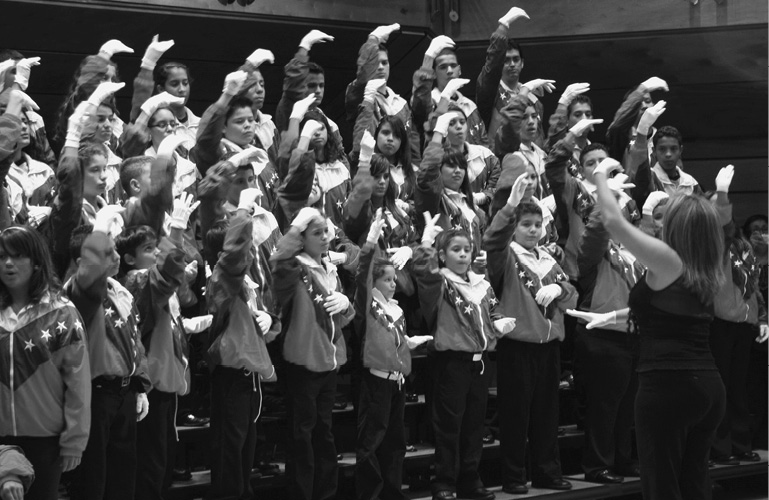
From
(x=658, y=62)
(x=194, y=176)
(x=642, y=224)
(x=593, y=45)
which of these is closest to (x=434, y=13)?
(x=593, y=45)

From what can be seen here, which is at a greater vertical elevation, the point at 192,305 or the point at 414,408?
the point at 192,305

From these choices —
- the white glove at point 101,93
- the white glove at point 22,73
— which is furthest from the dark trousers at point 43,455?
the white glove at point 22,73

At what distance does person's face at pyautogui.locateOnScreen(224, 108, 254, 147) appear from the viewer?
20.1 feet

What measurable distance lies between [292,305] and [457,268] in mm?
1020

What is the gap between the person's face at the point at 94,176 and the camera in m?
5.27

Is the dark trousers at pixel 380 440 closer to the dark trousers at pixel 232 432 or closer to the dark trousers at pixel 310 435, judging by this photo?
the dark trousers at pixel 310 435

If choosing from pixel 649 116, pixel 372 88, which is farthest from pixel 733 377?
pixel 372 88

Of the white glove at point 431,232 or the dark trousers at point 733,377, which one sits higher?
the white glove at point 431,232

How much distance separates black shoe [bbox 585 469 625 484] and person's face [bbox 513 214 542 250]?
49.8 inches

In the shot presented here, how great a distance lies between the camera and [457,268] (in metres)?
6.19

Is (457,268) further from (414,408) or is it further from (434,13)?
(434,13)

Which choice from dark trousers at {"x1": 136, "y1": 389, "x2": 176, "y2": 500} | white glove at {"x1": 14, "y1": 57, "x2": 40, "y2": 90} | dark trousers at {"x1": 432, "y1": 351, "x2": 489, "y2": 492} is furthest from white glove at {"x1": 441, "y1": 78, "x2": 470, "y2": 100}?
dark trousers at {"x1": 136, "y1": 389, "x2": 176, "y2": 500}

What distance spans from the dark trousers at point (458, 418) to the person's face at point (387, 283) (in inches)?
17.3

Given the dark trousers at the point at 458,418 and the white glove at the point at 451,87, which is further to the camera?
the white glove at the point at 451,87
